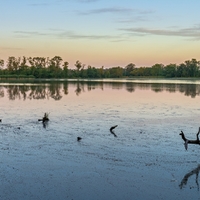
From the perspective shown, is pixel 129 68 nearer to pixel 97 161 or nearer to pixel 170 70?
pixel 170 70

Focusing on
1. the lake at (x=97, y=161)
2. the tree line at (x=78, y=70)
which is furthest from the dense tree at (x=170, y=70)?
the lake at (x=97, y=161)

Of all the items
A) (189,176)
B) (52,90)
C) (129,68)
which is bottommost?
(189,176)

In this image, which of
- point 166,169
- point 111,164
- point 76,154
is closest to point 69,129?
point 76,154

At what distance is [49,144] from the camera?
15367mm

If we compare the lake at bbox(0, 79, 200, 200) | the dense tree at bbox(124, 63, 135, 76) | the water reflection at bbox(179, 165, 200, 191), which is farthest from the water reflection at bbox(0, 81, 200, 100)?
the dense tree at bbox(124, 63, 135, 76)

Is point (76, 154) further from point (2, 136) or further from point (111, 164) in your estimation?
point (2, 136)

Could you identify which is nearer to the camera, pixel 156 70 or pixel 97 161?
pixel 97 161

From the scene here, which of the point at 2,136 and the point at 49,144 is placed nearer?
the point at 49,144

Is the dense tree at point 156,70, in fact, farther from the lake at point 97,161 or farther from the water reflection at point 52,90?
Answer: the lake at point 97,161

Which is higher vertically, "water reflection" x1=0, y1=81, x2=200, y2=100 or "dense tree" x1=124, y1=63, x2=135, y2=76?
"dense tree" x1=124, y1=63, x2=135, y2=76

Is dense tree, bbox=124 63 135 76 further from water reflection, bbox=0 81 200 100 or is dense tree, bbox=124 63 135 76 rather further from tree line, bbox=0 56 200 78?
water reflection, bbox=0 81 200 100

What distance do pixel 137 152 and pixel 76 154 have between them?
2.63 metres

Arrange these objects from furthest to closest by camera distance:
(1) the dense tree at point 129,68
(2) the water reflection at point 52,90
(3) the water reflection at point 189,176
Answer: (1) the dense tree at point 129,68
(2) the water reflection at point 52,90
(3) the water reflection at point 189,176

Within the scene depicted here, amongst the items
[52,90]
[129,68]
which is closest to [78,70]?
[129,68]
